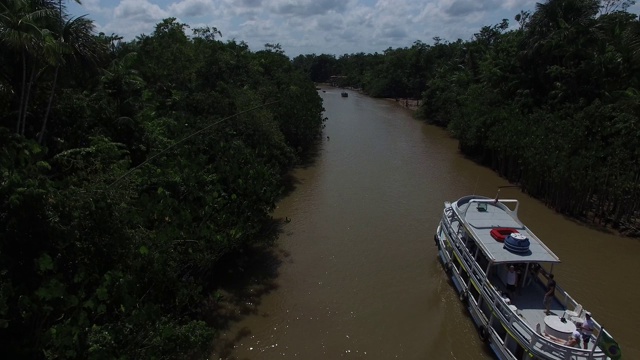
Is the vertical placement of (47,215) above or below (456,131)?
above

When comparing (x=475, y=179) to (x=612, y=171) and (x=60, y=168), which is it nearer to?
(x=612, y=171)

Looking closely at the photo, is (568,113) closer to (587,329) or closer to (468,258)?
(468,258)

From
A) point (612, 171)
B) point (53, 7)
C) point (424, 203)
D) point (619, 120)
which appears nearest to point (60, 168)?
point (53, 7)

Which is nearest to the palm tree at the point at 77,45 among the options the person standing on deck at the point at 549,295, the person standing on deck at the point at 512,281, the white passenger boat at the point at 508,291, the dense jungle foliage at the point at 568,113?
the white passenger boat at the point at 508,291

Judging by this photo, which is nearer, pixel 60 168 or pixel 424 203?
pixel 60 168

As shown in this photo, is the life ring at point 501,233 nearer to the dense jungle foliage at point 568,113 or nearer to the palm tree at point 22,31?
the dense jungle foliage at point 568,113

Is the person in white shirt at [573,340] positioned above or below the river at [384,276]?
above
